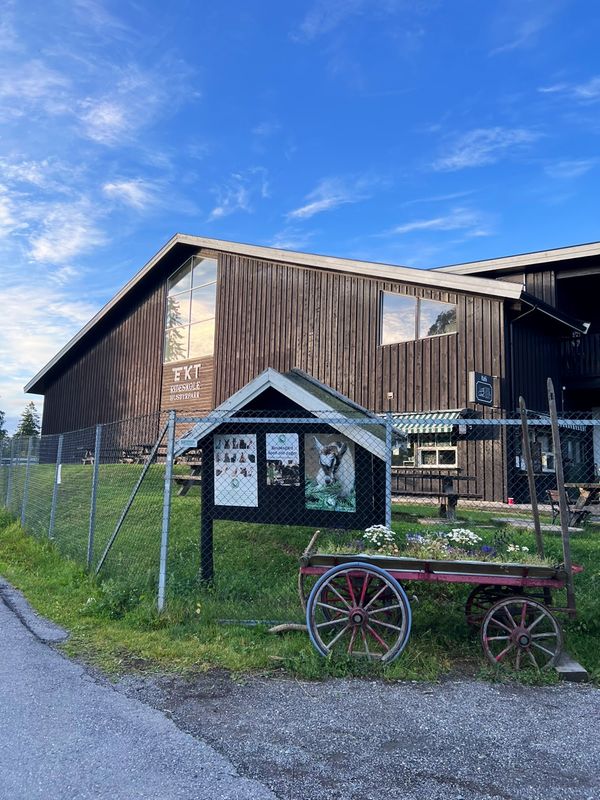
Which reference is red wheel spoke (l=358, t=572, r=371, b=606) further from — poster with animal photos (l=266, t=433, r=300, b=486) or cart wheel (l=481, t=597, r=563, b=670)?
poster with animal photos (l=266, t=433, r=300, b=486)

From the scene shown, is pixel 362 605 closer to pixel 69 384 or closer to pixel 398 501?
pixel 398 501

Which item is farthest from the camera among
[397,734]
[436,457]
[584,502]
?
[436,457]

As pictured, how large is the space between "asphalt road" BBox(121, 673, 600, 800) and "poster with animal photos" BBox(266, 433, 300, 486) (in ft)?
7.58

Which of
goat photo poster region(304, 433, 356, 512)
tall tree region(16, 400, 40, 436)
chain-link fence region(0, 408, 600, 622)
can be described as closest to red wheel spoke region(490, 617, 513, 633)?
chain-link fence region(0, 408, 600, 622)

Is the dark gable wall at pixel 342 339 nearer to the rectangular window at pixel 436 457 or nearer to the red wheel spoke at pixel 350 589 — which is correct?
the rectangular window at pixel 436 457

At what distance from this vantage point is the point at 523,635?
4.79m

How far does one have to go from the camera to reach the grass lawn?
498 centimetres

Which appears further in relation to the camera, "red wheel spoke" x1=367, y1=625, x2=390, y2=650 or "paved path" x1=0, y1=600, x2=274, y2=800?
"red wheel spoke" x1=367, y1=625, x2=390, y2=650

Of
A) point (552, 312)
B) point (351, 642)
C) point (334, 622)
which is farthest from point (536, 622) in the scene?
point (552, 312)

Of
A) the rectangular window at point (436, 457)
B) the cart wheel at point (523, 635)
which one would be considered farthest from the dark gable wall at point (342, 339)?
the cart wheel at point (523, 635)

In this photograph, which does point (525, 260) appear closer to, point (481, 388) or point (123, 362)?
point (481, 388)

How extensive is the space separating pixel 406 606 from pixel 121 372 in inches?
860

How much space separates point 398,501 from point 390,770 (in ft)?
37.4

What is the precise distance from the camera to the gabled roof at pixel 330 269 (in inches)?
577
